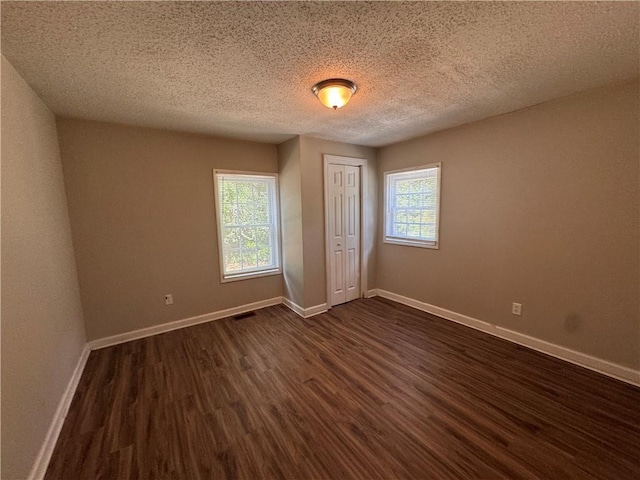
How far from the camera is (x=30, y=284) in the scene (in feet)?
5.23

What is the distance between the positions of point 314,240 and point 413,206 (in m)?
1.53

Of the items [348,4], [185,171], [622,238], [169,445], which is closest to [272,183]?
[185,171]

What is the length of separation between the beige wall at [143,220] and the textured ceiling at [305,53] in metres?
0.44

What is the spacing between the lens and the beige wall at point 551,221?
2070 millimetres

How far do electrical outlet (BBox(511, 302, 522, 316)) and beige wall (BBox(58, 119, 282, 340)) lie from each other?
339 cm

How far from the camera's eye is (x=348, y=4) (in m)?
1.19

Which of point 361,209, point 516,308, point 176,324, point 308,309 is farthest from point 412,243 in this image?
point 176,324

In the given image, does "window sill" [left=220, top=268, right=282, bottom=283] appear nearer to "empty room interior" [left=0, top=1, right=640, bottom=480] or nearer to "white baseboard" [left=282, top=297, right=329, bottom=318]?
"empty room interior" [left=0, top=1, right=640, bottom=480]

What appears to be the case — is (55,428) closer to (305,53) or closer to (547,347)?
(305,53)

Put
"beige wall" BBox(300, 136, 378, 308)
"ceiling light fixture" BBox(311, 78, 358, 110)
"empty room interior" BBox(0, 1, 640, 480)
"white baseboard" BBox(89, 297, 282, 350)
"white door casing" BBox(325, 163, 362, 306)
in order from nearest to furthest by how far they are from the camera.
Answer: "empty room interior" BBox(0, 1, 640, 480), "ceiling light fixture" BBox(311, 78, 358, 110), "white baseboard" BBox(89, 297, 282, 350), "beige wall" BBox(300, 136, 378, 308), "white door casing" BBox(325, 163, 362, 306)

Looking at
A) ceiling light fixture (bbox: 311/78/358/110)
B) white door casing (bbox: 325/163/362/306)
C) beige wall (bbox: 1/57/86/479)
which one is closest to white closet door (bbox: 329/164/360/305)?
white door casing (bbox: 325/163/362/306)

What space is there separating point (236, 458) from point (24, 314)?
1.48 m

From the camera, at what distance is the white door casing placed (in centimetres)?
369

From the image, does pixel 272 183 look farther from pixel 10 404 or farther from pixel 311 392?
pixel 10 404
